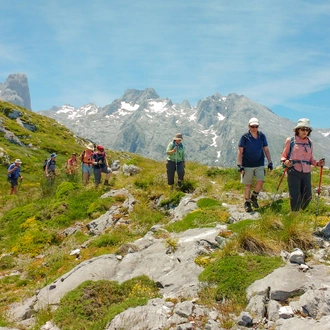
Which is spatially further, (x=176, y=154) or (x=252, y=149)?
(x=176, y=154)

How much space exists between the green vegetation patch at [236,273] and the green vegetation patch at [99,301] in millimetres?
1258

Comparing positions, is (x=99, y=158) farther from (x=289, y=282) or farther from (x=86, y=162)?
(x=289, y=282)

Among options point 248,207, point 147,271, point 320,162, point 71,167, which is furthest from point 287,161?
point 71,167

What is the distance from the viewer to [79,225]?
13.6m

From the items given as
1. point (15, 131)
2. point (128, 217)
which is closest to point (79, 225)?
point (128, 217)

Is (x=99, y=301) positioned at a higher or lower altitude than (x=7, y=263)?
higher

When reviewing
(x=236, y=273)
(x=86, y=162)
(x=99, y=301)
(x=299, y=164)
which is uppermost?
(x=299, y=164)

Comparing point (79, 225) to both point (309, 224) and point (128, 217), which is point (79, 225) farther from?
point (309, 224)

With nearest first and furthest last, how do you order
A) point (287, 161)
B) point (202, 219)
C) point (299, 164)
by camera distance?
point (287, 161)
point (299, 164)
point (202, 219)

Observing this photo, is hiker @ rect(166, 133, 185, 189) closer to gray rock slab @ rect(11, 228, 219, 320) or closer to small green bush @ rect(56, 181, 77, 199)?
small green bush @ rect(56, 181, 77, 199)

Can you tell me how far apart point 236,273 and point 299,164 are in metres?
4.51

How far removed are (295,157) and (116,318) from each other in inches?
259

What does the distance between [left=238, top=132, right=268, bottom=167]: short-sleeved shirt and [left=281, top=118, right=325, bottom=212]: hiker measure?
1.36m

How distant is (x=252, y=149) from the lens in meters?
10.8
